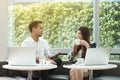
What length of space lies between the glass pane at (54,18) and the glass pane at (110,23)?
23 cm

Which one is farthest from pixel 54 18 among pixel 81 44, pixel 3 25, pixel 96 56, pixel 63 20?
pixel 96 56

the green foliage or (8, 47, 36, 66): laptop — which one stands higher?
the green foliage

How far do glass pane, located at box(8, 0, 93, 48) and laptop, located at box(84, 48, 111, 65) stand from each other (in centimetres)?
173

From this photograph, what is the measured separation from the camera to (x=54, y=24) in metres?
5.51

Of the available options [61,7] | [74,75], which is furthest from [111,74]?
[61,7]

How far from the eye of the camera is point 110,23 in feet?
17.7

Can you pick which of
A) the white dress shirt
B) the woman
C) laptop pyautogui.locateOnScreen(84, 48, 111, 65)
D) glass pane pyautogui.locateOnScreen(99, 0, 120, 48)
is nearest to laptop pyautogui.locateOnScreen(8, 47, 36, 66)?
laptop pyautogui.locateOnScreen(84, 48, 111, 65)

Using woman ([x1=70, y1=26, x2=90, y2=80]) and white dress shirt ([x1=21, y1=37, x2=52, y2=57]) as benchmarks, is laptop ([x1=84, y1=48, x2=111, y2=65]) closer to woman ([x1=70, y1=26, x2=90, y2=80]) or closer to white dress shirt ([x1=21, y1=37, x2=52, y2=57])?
woman ([x1=70, y1=26, x2=90, y2=80])

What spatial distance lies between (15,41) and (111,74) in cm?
198

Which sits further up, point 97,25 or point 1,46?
point 97,25

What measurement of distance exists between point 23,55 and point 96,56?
946 mm

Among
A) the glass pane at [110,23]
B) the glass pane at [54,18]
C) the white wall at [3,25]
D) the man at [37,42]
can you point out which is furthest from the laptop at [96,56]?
the white wall at [3,25]

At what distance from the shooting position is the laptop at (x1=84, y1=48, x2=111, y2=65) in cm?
373

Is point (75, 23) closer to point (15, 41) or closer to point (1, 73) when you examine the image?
point (15, 41)
